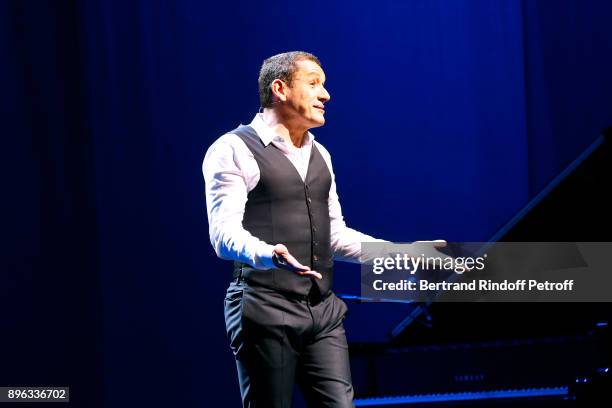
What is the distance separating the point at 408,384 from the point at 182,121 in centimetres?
175

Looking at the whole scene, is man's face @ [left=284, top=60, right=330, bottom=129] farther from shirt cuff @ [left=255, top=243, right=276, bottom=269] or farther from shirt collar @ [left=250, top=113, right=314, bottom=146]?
shirt cuff @ [left=255, top=243, right=276, bottom=269]

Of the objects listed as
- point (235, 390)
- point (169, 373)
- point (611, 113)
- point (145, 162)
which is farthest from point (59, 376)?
point (611, 113)

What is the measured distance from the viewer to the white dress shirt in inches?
77.0

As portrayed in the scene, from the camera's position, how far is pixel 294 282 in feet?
6.95

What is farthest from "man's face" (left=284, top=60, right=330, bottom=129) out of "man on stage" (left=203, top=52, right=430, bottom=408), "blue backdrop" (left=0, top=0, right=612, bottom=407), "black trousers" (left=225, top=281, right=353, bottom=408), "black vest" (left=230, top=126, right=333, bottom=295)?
"blue backdrop" (left=0, top=0, right=612, bottom=407)

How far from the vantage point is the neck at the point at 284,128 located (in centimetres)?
229

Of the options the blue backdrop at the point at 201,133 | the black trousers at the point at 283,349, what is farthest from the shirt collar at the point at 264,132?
the blue backdrop at the point at 201,133

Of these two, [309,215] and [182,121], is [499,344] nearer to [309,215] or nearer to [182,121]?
[309,215]

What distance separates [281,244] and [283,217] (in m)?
0.17

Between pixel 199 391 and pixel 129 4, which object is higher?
pixel 129 4

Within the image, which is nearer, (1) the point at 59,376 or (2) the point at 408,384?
(2) the point at 408,384

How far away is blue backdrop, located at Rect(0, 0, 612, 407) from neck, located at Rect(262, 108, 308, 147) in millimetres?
1533

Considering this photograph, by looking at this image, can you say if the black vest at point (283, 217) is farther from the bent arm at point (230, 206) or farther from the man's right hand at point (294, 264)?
the man's right hand at point (294, 264)

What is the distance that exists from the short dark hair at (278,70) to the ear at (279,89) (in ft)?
0.04
